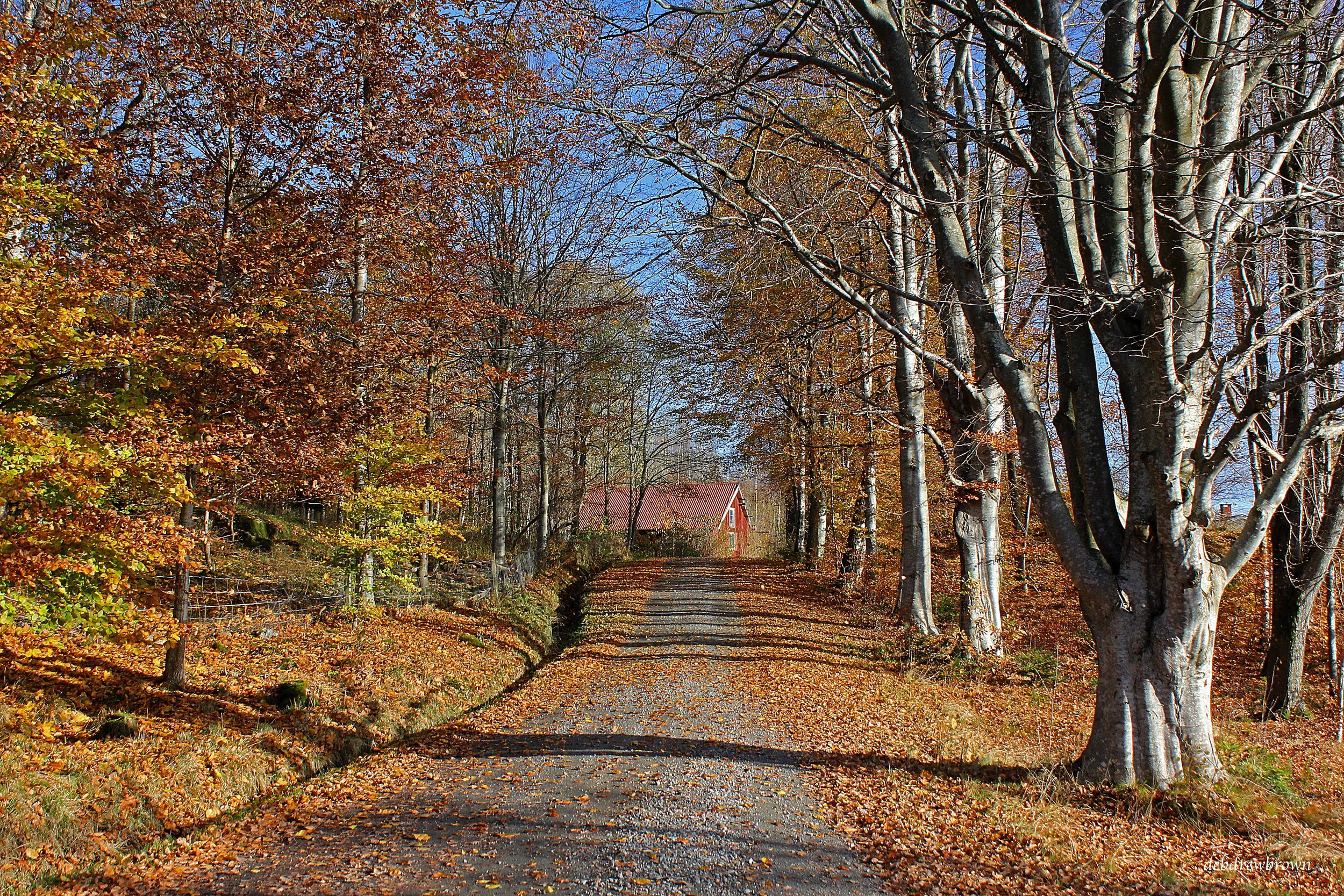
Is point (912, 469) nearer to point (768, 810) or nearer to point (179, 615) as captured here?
point (768, 810)

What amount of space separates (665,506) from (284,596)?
2754 cm

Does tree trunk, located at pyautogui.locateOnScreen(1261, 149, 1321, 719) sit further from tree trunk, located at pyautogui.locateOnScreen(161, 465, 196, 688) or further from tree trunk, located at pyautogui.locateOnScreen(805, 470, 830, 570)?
tree trunk, located at pyautogui.locateOnScreen(161, 465, 196, 688)

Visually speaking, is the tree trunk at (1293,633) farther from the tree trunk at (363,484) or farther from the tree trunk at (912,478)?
Answer: the tree trunk at (363,484)

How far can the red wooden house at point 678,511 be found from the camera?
37.2m

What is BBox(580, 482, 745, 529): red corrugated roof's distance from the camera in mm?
37031

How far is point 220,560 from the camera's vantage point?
46.1 feet

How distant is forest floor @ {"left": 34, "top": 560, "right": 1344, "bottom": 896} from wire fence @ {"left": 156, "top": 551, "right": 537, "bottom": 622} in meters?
3.61

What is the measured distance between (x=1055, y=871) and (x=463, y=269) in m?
13.2

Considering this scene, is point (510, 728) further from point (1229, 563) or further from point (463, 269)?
point (463, 269)

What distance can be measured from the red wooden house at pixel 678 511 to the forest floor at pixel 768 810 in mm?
24254

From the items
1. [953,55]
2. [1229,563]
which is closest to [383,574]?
[1229,563]

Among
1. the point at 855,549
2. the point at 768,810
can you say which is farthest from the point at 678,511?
the point at 768,810

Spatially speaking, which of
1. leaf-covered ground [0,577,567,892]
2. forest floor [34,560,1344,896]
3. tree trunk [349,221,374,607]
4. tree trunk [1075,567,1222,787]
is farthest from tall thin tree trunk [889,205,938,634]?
tree trunk [349,221,374,607]

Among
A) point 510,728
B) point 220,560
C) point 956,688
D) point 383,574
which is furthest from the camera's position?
point 220,560
